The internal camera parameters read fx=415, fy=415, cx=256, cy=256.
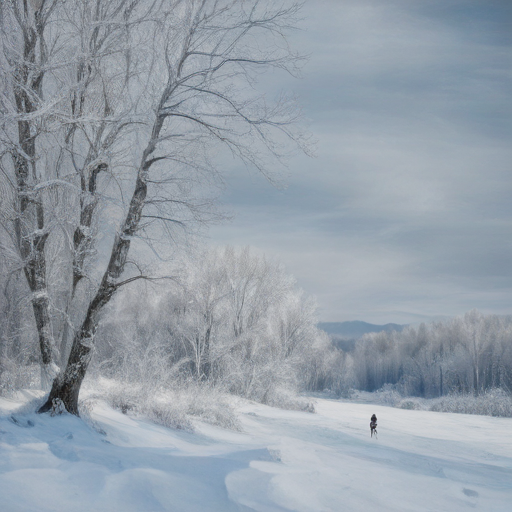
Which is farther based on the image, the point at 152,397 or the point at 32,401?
the point at 152,397

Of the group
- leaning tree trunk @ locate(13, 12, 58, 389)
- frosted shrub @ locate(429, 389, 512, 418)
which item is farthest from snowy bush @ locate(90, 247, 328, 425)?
frosted shrub @ locate(429, 389, 512, 418)

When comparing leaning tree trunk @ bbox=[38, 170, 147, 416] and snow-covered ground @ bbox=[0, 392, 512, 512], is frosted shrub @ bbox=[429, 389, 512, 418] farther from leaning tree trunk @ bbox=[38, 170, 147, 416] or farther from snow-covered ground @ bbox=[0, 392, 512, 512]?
leaning tree trunk @ bbox=[38, 170, 147, 416]

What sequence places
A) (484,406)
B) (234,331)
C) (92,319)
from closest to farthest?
(92,319) < (234,331) < (484,406)

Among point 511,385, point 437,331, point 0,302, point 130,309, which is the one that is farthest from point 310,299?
point 437,331

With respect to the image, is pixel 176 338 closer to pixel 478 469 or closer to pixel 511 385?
pixel 478 469

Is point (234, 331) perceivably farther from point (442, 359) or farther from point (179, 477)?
point (442, 359)

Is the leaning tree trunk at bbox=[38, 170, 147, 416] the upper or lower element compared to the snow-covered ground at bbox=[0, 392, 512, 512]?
upper

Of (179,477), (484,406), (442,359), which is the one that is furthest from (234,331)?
(442,359)

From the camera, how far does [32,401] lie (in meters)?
6.56

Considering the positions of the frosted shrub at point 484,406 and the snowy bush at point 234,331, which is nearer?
the snowy bush at point 234,331

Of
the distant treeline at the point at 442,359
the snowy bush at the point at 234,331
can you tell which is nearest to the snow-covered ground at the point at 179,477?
the snowy bush at the point at 234,331

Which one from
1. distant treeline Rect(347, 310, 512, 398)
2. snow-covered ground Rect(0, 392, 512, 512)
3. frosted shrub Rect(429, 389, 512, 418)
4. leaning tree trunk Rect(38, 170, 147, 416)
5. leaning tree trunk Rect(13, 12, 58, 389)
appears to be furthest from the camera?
distant treeline Rect(347, 310, 512, 398)

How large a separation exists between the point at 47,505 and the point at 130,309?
28.5m

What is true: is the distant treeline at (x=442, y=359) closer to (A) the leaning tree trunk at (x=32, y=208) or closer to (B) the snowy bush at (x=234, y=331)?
(B) the snowy bush at (x=234, y=331)
